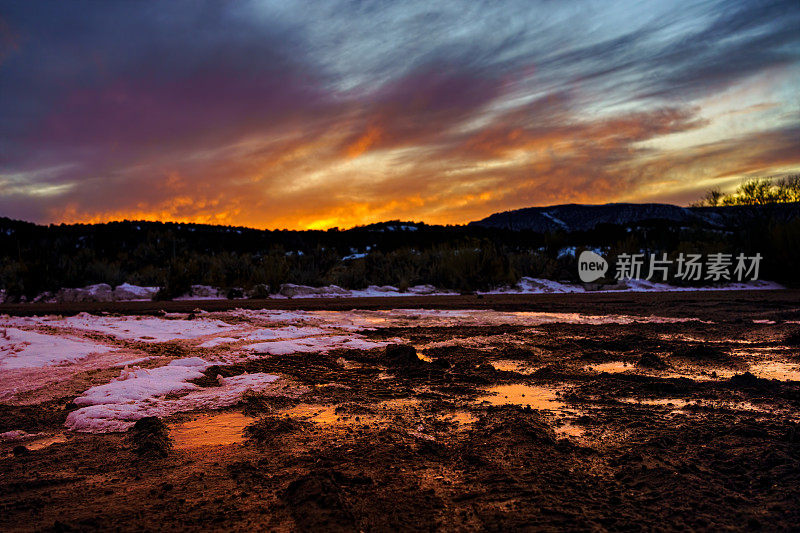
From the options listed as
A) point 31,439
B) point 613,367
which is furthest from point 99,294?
point 613,367

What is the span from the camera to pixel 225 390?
12.8ft

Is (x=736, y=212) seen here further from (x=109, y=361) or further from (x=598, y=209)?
(x=598, y=209)

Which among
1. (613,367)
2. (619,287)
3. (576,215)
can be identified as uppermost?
(576,215)

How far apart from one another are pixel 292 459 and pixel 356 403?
1.06 metres

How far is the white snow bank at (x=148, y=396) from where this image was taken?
3.19 meters

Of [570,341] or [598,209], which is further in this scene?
[598,209]

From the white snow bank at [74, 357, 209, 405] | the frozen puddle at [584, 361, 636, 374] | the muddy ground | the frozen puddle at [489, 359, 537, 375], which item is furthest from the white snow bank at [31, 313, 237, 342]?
the frozen puddle at [584, 361, 636, 374]

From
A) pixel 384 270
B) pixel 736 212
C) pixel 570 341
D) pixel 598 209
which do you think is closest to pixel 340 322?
pixel 570 341

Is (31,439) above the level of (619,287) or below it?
below

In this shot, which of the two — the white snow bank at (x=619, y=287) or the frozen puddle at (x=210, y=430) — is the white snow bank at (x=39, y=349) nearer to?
the frozen puddle at (x=210, y=430)

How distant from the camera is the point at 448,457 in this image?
2465mm

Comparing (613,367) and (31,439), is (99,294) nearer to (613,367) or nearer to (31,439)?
(31,439)

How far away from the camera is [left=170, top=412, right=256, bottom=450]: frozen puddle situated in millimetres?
2766

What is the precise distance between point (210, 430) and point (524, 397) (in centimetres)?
206
